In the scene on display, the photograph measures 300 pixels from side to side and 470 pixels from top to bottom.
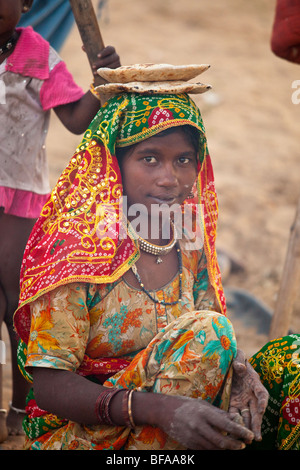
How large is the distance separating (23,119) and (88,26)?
535 mm

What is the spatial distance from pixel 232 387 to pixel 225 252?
12.0 feet

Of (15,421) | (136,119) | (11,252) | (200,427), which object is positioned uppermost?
(136,119)

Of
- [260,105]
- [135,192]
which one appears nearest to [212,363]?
[135,192]

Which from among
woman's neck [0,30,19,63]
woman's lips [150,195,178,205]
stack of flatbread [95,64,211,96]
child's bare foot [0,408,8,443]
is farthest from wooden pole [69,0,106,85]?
child's bare foot [0,408,8,443]

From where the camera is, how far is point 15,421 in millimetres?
3039

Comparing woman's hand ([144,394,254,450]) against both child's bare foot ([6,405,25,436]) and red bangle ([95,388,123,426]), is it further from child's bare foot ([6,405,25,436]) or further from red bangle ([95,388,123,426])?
child's bare foot ([6,405,25,436])

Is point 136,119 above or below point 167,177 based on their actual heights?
above

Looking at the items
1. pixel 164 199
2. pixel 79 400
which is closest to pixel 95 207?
pixel 164 199

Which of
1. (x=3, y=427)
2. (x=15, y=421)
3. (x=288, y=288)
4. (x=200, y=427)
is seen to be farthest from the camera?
(x=288, y=288)

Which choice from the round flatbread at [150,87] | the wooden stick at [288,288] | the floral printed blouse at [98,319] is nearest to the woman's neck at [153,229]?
the floral printed blouse at [98,319]

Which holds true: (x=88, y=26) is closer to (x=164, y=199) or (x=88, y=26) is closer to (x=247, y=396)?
(x=164, y=199)

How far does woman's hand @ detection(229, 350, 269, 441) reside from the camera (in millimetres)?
2012

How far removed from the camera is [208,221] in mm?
2561
